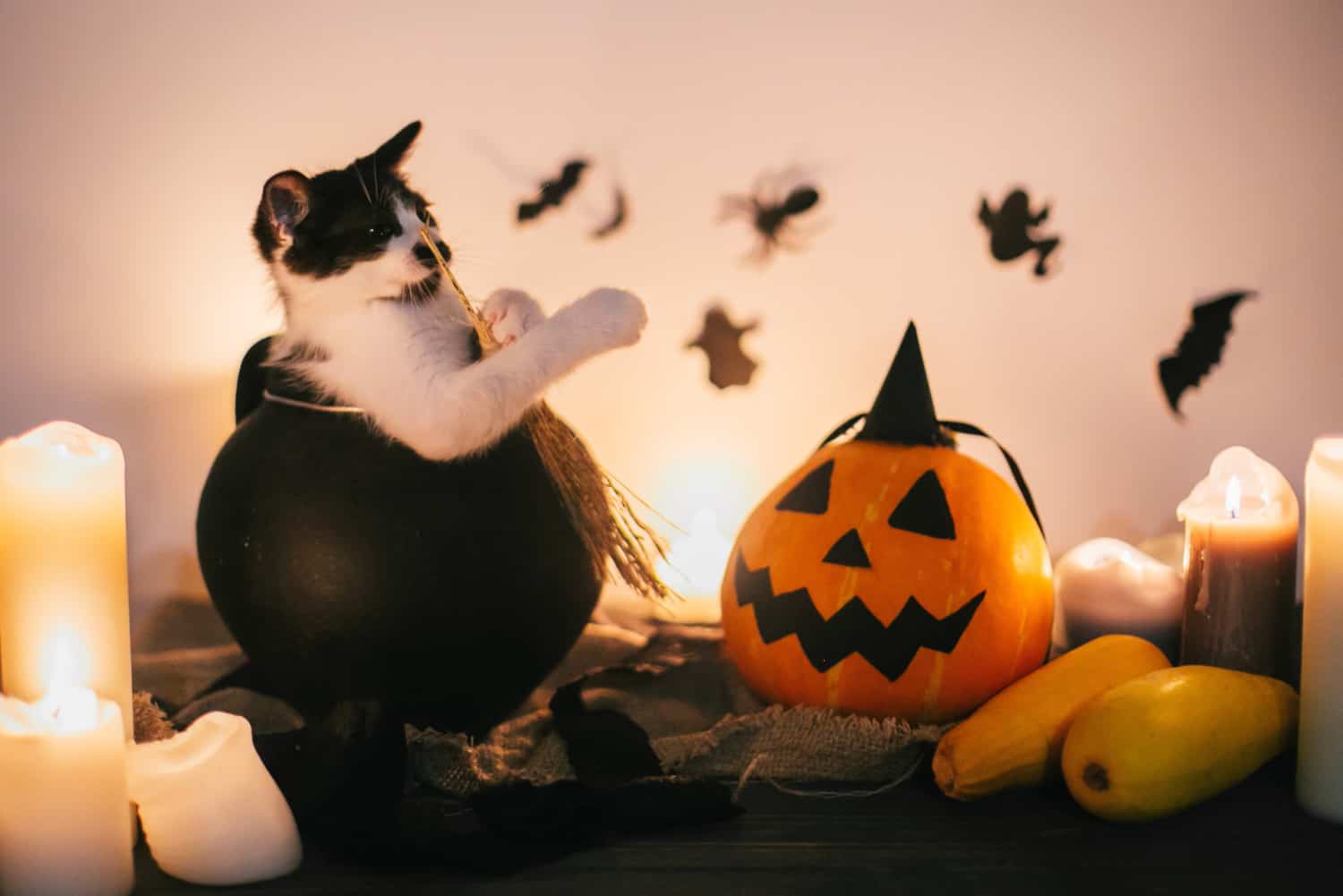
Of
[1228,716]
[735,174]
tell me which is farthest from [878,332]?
[1228,716]

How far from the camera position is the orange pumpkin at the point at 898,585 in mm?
1012

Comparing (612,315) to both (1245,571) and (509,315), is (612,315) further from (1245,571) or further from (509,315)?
(1245,571)

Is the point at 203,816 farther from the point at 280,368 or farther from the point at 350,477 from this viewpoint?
the point at 280,368

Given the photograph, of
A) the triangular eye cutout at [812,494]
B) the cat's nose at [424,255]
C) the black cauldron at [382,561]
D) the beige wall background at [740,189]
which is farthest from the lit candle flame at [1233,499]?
the cat's nose at [424,255]

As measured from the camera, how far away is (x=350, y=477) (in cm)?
96

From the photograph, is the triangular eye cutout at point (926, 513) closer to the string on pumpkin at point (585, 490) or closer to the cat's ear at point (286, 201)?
the string on pumpkin at point (585, 490)

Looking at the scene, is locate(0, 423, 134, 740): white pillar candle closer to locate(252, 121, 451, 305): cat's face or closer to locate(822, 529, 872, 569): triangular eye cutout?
locate(252, 121, 451, 305): cat's face

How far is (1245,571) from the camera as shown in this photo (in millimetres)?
1047

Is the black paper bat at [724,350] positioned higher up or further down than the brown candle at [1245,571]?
higher up

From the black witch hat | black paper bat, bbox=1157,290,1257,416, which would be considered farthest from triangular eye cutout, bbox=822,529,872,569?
black paper bat, bbox=1157,290,1257,416

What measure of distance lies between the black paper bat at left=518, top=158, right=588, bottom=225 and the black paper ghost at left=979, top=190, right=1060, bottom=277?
511 mm

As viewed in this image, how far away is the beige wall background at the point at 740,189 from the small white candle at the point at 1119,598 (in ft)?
1.12

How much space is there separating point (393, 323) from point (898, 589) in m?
0.49

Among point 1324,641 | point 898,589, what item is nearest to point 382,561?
point 898,589
